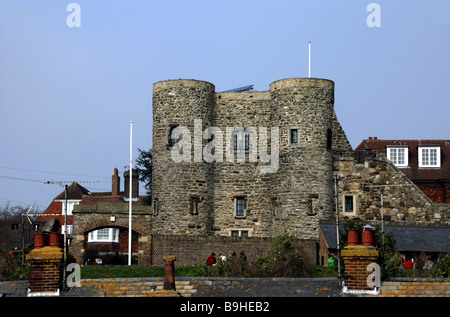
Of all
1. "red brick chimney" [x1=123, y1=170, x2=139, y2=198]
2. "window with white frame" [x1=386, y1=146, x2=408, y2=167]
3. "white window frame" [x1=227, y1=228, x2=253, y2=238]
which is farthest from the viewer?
"red brick chimney" [x1=123, y1=170, x2=139, y2=198]

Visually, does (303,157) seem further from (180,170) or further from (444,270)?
(444,270)

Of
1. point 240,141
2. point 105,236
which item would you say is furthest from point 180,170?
point 105,236

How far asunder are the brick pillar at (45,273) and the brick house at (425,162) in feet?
125

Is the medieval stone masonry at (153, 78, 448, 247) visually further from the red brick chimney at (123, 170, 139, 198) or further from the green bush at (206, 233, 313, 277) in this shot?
the red brick chimney at (123, 170, 139, 198)

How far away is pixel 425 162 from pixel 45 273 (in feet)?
138

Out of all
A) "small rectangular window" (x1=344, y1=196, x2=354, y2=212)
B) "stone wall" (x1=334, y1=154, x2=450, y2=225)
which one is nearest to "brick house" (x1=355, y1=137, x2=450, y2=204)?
"stone wall" (x1=334, y1=154, x2=450, y2=225)

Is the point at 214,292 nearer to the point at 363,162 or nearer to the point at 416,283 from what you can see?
the point at 416,283

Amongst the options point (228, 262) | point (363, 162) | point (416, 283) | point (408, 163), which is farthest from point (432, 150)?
point (416, 283)

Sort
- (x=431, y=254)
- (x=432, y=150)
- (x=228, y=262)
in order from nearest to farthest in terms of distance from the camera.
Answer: (x=228, y=262)
(x=431, y=254)
(x=432, y=150)

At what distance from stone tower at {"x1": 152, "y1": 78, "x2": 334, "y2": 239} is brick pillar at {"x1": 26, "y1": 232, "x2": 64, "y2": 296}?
25.5 m

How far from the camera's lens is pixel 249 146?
179 ft

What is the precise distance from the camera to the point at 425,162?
65375 millimetres

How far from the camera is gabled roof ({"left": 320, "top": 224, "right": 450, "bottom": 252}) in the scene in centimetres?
4878
